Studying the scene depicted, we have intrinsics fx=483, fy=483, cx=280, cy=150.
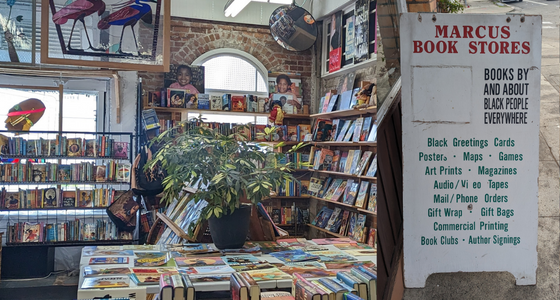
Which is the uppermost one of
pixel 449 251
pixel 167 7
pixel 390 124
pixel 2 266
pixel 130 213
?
pixel 167 7

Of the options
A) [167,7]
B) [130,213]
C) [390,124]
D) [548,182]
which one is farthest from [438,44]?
[130,213]

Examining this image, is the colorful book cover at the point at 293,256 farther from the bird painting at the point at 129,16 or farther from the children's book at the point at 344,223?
the children's book at the point at 344,223

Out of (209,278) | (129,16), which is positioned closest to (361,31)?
(129,16)

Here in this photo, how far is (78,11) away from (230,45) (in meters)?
3.67

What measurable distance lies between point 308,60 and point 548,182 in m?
5.89

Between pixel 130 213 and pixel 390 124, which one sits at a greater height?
pixel 390 124

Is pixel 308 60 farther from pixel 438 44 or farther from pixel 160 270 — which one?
pixel 438 44

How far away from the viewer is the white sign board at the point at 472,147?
4.74ft

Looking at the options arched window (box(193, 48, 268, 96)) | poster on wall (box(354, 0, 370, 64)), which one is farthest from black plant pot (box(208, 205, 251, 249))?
arched window (box(193, 48, 268, 96))

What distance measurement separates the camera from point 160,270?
2.34 metres

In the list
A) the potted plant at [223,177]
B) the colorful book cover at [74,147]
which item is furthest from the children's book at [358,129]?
the colorful book cover at [74,147]

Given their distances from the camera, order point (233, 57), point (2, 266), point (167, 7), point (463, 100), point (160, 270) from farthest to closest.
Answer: point (233, 57) < point (2, 266) < point (167, 7) < point (160, 270) < point (463, 100)

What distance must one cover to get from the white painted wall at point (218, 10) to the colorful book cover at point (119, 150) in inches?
81.3

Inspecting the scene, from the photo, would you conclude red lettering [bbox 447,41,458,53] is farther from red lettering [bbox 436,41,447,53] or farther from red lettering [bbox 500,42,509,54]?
red lettering [bbox 500,42,509,54]
